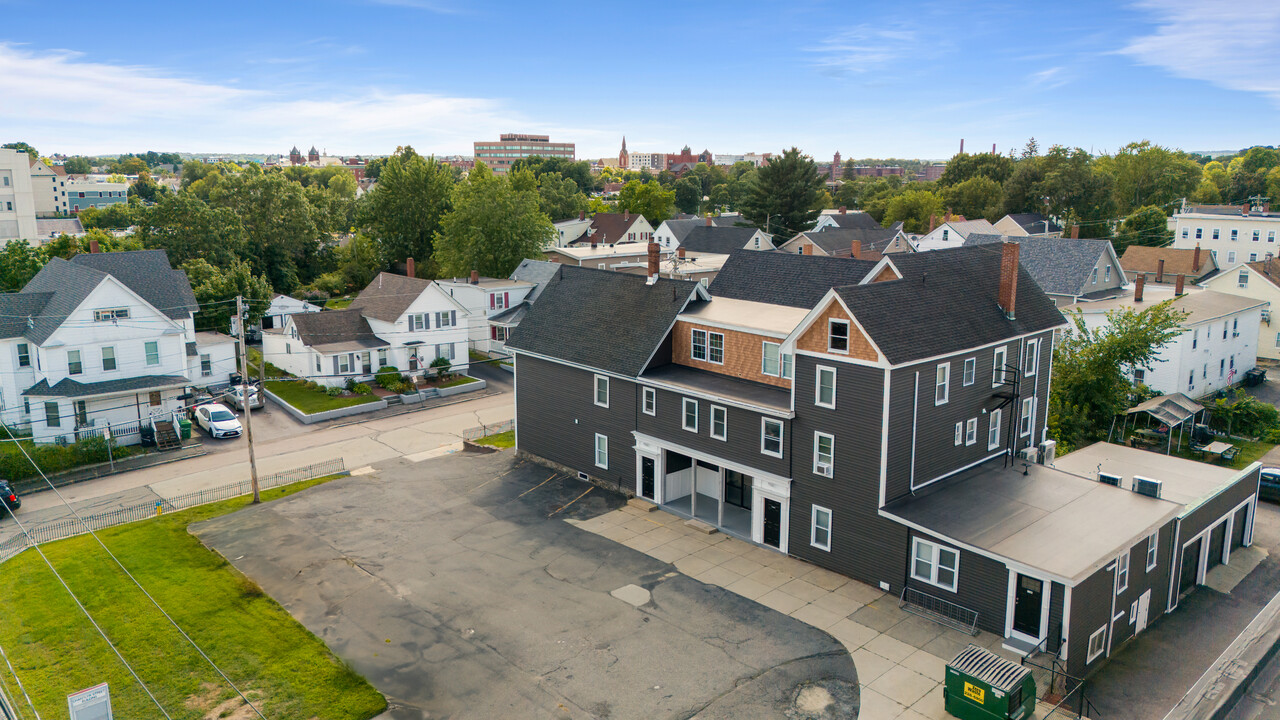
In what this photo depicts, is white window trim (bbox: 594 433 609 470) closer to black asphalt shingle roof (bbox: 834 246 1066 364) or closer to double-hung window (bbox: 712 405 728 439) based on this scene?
double-hung window (bbox: 712 405 728 439)

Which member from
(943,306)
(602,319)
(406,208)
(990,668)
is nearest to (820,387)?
(943,306)

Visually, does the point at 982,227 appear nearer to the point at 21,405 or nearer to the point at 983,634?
the point at 983,634

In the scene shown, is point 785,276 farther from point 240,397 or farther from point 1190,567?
point 240,397

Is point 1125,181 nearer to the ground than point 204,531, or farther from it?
farther from it

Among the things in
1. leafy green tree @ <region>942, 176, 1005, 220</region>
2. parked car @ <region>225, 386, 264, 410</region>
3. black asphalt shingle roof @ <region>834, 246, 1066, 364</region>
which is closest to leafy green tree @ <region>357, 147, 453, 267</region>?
parked car @ <region>225, 386, 264, 410</region>

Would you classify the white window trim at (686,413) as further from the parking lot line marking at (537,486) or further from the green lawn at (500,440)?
the green lawn at (500,440)

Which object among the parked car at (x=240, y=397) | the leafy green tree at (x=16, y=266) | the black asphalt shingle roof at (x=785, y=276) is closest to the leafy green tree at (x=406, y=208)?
the leafy green tree at (x=16, y=266)

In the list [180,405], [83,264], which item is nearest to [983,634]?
[180,405]
